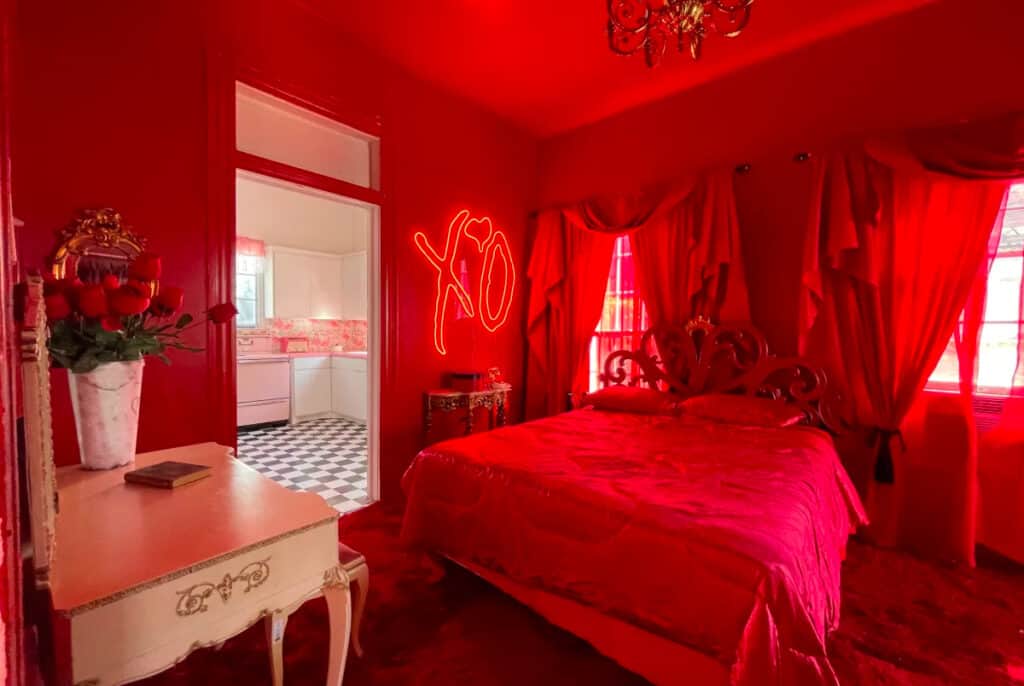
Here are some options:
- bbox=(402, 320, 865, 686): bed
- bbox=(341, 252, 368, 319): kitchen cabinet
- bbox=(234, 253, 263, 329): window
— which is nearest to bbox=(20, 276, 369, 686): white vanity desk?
bbox=(402, 320, 865, 686): bed

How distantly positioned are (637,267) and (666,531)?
2.58 m

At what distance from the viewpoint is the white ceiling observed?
573 centimetres

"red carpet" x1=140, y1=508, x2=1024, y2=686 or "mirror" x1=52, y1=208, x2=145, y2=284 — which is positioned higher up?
"mirror" x1=52, y1=208, x2=145, y2=284

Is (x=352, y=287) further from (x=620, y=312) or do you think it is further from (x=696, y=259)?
(x=696, y=259)

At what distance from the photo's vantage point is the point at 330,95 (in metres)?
2.95

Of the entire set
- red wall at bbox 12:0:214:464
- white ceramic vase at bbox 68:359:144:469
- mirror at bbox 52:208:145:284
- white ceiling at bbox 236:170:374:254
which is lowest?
white ceramic vase at bbox 68:359:144:469

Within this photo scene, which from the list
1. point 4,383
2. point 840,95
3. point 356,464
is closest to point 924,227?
point 840,95

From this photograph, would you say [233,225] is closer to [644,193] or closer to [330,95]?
[330,95]

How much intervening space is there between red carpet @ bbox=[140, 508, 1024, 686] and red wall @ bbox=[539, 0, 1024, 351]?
1.55 m

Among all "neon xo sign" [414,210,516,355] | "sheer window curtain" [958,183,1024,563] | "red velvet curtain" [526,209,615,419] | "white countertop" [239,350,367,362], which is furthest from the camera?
"white countertop" [239,350,367,362]

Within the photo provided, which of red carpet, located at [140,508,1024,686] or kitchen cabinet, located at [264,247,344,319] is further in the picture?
kitchen cabinet, located at [264,247,344,319]

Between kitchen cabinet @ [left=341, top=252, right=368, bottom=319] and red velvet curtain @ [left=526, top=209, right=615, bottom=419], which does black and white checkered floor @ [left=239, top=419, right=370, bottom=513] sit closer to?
kitchen cabinet @ [left=341, top=252, right=368, bottom=319]

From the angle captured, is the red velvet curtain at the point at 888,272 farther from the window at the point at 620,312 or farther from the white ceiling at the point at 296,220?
the white ceiling at the point at 296,220

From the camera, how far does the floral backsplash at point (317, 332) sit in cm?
606
